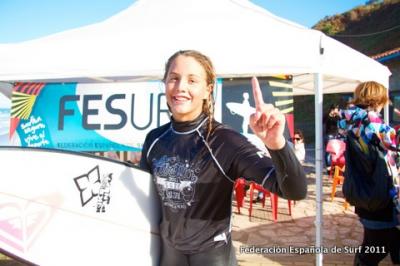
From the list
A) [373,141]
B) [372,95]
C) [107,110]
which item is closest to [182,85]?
[373,141]

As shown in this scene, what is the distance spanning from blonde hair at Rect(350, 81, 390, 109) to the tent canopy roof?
413 millimetres

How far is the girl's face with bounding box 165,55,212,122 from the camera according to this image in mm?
1129

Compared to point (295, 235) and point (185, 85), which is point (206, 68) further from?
point (295, 235)

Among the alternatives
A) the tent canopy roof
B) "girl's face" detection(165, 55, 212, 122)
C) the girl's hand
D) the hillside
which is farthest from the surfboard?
the hillside

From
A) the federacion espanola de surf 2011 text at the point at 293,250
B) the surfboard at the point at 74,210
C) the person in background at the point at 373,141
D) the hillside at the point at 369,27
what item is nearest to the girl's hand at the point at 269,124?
the surfboard at the point at 74,210

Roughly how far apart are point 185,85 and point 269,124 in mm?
418

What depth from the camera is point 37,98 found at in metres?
A: 3.32

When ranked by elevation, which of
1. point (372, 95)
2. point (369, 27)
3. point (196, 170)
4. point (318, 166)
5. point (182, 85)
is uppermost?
point (369, 27)

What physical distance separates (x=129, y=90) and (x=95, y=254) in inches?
78.6

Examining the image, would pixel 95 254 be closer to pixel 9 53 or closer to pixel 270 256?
pixel 270 256

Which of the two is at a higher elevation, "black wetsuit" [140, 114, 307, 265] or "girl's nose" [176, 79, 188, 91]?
"girl's nose" [176, 79, 188, 91]

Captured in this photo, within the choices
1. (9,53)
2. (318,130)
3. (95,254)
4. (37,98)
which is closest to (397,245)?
(318,130)

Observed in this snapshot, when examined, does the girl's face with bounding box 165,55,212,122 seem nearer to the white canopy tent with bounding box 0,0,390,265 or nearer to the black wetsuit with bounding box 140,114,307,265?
the black wetsuit with bounding box 140,114,307,265

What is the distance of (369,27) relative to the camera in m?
26.9
